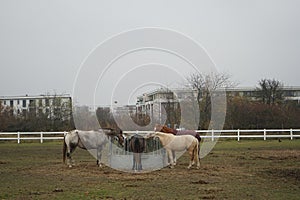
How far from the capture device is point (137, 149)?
1439 cm

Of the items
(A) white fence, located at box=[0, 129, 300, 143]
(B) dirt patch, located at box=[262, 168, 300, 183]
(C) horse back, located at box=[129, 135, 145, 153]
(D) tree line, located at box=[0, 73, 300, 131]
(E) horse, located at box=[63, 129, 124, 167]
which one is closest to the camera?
(B) dirt patch, located at box=[262, 168, 300, 183]

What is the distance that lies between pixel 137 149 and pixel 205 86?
28447 millimetres

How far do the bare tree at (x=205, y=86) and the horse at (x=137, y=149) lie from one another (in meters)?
21.8

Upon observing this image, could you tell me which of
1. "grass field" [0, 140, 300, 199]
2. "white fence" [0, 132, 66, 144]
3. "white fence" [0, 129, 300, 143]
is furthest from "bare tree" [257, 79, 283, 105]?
"grass field" [0, 140, 300, 199]

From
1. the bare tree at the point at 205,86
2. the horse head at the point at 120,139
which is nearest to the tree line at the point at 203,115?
the bare tree at the point at 205,86

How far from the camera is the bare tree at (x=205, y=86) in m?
37.3

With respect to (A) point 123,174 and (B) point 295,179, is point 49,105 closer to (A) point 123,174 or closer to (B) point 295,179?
(A) point 123,174

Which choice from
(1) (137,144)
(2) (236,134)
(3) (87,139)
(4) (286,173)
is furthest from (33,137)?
(4) (286,173)

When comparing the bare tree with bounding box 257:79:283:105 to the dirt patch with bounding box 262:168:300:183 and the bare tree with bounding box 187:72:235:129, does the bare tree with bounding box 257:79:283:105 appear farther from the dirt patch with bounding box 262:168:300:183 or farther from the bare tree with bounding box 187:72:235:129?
the dirt patch with bounding box 262:168:300:183

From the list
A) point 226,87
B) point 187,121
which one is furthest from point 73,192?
point 226,87

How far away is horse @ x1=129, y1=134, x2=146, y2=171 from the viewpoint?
14305mm

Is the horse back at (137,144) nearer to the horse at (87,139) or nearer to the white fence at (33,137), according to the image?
the horse at (87,139)

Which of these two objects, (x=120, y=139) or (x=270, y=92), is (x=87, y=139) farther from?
(x=270, y=92)

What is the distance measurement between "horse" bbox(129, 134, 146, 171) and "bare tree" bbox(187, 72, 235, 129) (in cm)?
2182
